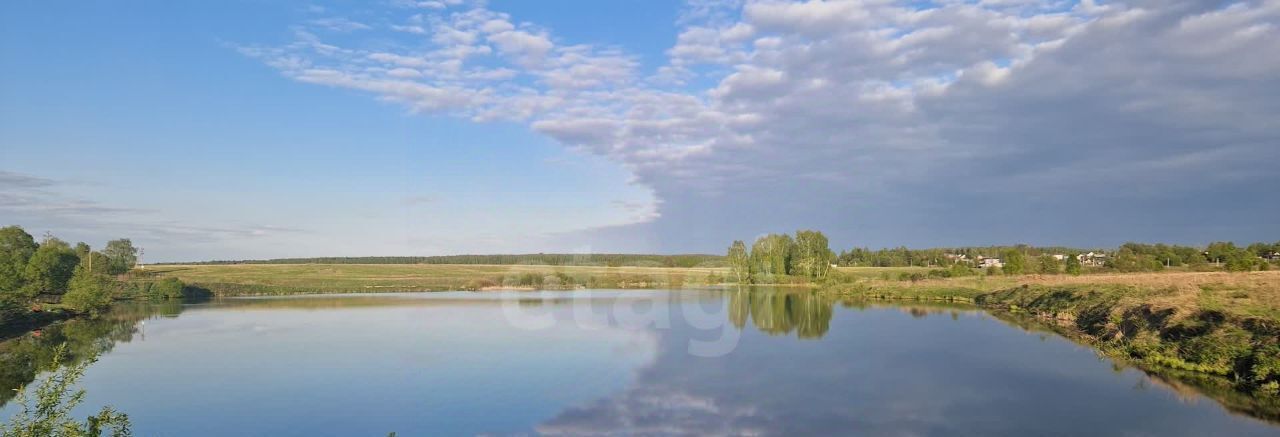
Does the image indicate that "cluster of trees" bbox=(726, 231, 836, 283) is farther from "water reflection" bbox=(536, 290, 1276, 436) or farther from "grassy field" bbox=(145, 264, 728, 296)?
"water reflection" bbox=(536, 290, 1276, 436)

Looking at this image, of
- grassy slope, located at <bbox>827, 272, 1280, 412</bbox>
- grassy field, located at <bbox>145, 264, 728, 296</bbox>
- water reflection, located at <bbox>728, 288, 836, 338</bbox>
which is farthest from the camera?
grassy field, located at <bbox>145, 264, 728, 296</bbox>

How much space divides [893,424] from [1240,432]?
17.1ft

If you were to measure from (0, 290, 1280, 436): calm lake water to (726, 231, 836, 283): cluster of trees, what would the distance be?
1500 inches

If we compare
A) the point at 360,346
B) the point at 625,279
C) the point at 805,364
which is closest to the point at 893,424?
the point at 805,364

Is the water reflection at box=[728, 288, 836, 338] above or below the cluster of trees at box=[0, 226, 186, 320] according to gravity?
below

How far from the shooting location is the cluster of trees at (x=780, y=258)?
232 feet

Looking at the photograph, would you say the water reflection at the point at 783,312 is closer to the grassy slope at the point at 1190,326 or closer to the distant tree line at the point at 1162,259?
the grassy slope at the point at 1190,326

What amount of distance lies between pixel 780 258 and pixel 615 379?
56.5 m

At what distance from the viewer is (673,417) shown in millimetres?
13016

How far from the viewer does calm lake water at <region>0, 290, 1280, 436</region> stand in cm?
1267

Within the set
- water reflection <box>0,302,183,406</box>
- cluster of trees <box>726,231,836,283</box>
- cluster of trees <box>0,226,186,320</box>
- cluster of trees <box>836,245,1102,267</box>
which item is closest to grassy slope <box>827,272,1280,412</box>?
water reflection <box>0,302,183,406</box>

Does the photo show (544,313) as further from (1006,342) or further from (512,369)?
(1006,342)

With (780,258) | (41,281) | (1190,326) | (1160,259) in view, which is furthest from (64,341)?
(1160,259)

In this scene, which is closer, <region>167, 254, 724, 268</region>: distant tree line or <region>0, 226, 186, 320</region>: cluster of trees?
<region>0, 226, 186, 320</region>: cluster of trees
